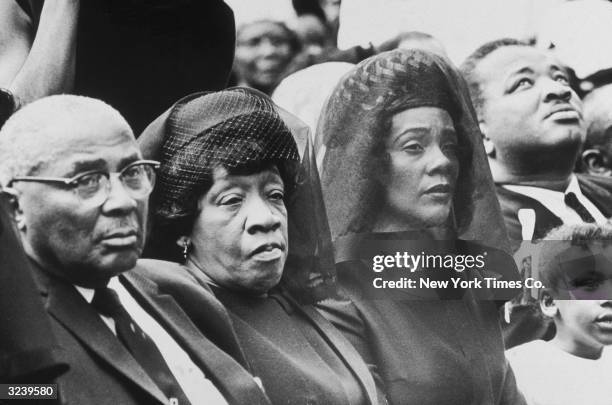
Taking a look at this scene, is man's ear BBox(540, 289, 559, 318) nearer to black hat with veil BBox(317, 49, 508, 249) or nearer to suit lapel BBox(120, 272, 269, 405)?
black hat with veil BBox(317, 49, 508, 249)

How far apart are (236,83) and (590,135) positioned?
170 centimetres

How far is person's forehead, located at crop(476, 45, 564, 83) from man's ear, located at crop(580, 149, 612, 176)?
0.44m

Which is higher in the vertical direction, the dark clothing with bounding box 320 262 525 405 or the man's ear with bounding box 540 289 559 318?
the man's ear with bounding box 540 289 559 318

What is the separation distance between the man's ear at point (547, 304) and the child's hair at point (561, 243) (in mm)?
36

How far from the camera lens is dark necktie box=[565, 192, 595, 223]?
4723 mm

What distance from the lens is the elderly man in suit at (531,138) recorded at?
4668mm

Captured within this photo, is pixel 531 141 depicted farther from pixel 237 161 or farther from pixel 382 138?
pixel 237 161

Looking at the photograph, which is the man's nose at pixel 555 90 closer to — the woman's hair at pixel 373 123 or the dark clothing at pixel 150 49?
the woman's hair at pixel 373 123

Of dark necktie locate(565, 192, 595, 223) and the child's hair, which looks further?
dark necktie locate(565, 192, 595, 223)

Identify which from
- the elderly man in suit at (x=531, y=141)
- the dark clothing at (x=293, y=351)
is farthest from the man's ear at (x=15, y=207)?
the elderly man in suit at (x=531, y=141)

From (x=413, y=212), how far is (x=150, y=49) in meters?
1.36

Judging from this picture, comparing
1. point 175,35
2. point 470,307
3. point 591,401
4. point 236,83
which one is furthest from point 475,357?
point 175,35

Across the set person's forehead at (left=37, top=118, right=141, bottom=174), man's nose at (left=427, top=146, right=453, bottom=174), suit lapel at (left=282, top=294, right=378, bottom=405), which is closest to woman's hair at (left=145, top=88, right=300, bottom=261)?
person's forehead at (left=37, top=118, right=141, bottom=174)

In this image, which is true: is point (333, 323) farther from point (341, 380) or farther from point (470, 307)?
point (470, 307)
